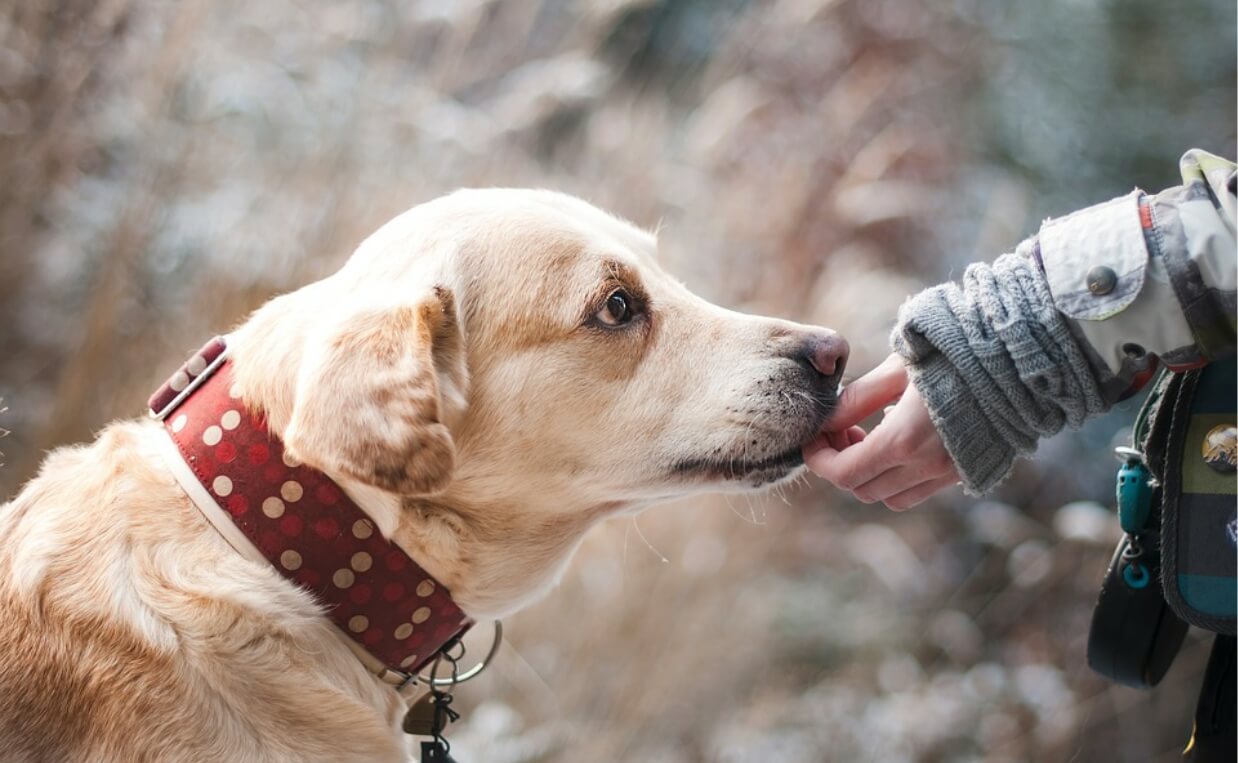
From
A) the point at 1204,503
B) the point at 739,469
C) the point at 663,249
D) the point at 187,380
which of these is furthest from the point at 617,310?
the point at 663,249

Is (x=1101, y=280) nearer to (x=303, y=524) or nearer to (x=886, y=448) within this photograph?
(x=886, y=448)

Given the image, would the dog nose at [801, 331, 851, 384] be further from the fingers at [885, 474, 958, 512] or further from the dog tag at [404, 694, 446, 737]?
the dog tag at [404, 694, 446, 737]

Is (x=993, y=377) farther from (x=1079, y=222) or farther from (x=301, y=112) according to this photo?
(x=301, y=112)

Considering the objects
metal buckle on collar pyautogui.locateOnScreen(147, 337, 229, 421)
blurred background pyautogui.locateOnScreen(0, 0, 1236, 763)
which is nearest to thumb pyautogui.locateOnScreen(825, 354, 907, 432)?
metal buckle on collar pyautogui.locateOnScreen(147, 337, 229, 421)

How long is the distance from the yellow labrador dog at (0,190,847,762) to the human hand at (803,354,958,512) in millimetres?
59

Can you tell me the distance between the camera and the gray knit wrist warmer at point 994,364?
60.0 inches

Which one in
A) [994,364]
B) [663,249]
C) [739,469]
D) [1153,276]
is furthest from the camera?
[663,249]

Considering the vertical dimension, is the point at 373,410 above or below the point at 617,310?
above

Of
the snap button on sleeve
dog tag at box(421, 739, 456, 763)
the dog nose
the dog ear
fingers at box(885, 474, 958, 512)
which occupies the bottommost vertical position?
fingers at box(885, 474, 958, 512)

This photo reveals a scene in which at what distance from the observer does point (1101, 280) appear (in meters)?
1.47

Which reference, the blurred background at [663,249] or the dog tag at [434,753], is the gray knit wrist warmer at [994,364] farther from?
the blurred background at [663,249]

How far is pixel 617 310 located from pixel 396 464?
23.0 inches

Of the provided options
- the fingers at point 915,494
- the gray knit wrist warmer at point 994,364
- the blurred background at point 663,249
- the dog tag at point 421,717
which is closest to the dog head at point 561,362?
the fingers at point 915,494

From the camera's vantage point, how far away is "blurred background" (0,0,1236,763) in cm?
310
